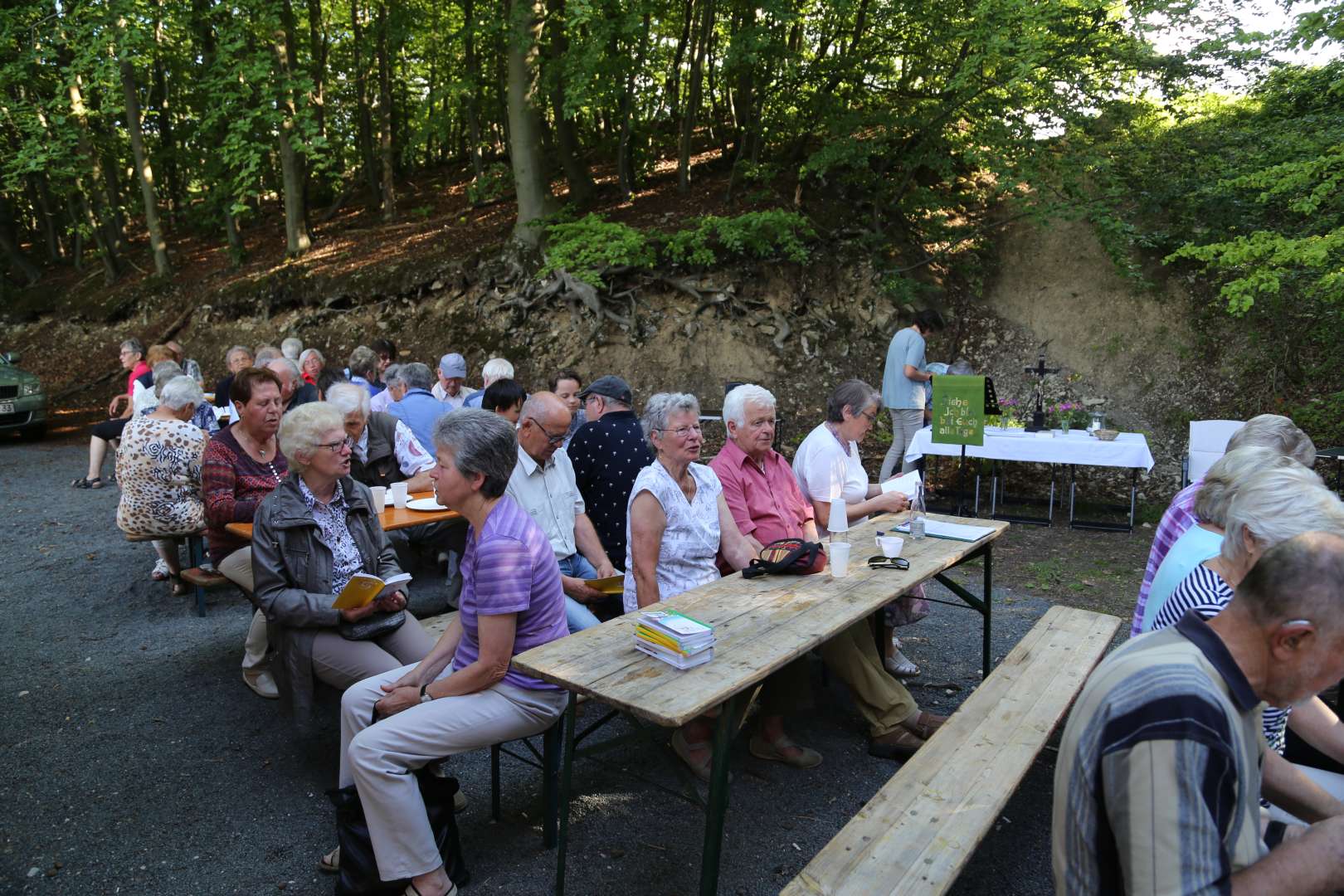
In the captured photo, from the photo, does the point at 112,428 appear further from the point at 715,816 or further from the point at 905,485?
the point at 715,816

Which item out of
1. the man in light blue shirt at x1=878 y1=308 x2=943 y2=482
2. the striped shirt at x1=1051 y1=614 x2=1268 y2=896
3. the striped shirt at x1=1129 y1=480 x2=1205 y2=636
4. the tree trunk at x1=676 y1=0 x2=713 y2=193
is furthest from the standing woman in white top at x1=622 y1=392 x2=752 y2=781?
the tree trunk at x1=676 y1=0 x2=713 y2=193

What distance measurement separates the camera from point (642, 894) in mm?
2799

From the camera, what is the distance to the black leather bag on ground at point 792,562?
11.6 ft

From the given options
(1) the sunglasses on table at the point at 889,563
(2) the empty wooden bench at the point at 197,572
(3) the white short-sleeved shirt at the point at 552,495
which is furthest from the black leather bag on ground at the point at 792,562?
(2) the empty wooden bench at the point at 197,572

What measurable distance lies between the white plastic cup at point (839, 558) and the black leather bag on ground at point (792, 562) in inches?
3.4

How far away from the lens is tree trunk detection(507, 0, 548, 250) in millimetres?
11633

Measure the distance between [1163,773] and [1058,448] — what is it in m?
6.94

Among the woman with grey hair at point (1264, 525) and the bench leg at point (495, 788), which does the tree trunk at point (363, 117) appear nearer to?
the bench leg at point (495, 788)

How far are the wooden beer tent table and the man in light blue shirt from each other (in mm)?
5350

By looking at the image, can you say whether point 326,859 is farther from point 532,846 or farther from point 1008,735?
point 1008,735

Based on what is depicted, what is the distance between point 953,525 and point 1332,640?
3.02 metres

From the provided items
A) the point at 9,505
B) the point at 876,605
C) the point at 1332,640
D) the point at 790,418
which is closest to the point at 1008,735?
the point at 876,605

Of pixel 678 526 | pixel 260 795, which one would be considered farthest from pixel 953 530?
pixel 260 795

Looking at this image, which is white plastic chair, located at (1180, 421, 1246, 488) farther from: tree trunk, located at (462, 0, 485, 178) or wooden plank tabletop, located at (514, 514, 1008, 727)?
tree trunk, located at (462, 0, 485, 178)
